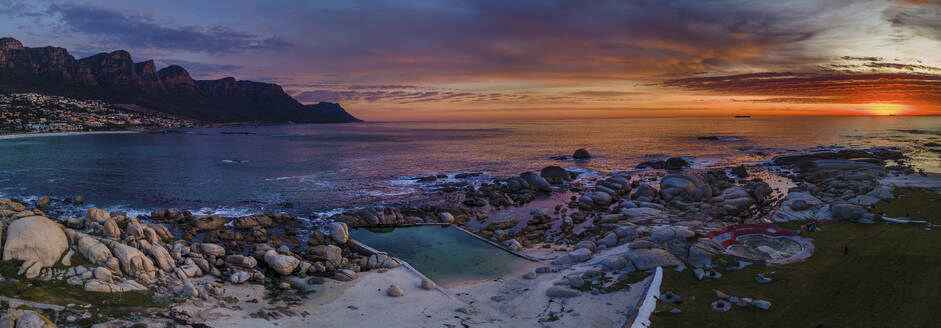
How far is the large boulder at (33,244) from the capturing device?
16.1 meters

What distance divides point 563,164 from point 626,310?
63.2 meters

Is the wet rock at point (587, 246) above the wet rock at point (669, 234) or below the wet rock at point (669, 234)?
below

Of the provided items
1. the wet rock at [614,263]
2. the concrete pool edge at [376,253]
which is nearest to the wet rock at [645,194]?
the wet rock at [614,263]

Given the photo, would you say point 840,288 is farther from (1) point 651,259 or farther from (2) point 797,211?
(2) point 797,211

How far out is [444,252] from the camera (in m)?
29.1

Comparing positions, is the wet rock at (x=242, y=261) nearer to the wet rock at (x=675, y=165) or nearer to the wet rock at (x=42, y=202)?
the wet rock at (x=42, y=202)

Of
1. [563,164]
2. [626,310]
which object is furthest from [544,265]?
[563,164]

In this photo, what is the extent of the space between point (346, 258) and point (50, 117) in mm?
215552

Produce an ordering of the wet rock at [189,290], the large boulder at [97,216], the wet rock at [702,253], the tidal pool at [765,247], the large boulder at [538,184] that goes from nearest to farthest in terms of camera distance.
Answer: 1. the wet rock at [189,290]
2. the wet rock at [702,253]
3. the tidal pool at [765,247]
4. the large boulder at [97,216]
5. the large boulder at [538,184]

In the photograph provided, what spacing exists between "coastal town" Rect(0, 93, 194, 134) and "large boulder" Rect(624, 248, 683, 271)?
188634mm

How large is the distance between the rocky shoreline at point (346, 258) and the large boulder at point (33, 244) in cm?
5

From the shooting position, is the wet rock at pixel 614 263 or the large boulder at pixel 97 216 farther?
the large boulder at pixel 97 216

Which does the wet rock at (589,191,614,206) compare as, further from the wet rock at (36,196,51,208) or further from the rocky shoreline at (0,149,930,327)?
the wet rock at (36,196,51,208)

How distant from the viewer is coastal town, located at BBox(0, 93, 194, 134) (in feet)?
470
